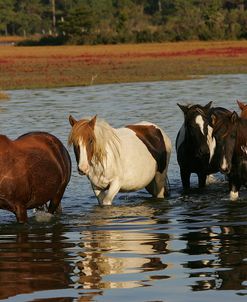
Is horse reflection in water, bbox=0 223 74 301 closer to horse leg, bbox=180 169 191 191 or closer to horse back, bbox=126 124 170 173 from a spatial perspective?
horse back, bbox=126 124 170 173

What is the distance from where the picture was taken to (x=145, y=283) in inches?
307

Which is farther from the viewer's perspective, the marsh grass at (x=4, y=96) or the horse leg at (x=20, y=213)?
the marsh grass at (x=4, y=96)

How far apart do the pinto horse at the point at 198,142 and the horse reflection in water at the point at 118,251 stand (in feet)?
5.35

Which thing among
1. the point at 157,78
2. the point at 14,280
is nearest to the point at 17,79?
the point at 157,78

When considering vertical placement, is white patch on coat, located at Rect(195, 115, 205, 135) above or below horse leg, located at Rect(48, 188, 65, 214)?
above

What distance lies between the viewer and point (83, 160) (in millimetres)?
11086

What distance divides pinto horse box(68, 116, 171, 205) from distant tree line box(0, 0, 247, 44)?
2127 inches

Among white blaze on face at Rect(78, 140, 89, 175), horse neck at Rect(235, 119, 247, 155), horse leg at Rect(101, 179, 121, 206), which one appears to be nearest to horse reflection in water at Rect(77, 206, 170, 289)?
horse leg at Rect(101, 179, 121, 206)

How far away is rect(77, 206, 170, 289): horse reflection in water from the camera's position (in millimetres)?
8058

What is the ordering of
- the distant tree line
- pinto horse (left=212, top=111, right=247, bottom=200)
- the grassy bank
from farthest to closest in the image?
the distant tree line, the grassy bank, pinto horse (left=212, top=111, right=247, bottom=200)

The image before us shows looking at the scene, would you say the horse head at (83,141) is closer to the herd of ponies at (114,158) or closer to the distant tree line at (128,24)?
the herd of ponies at (114,158)

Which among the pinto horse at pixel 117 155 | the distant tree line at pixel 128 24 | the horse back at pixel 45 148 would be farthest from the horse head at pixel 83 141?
the distant tree line at pixel 128 24

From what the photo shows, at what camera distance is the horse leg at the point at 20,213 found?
10.7m

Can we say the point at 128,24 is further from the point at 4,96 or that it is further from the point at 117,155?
the point at 117,155
